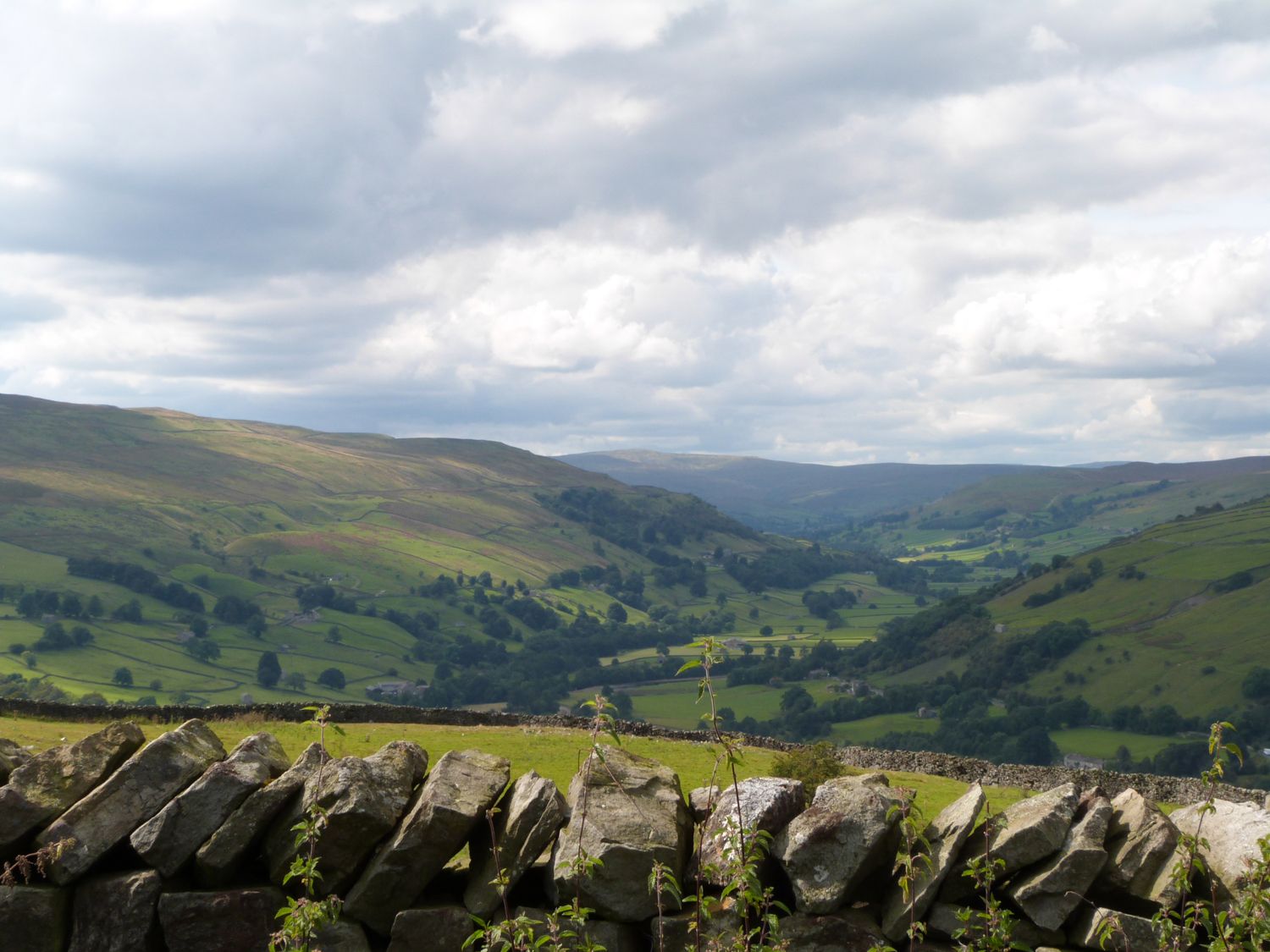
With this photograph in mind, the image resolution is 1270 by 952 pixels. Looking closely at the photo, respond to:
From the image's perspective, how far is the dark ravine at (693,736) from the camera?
27.0m

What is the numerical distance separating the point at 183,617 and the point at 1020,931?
201m

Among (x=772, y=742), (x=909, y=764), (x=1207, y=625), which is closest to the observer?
(x=909, y=764)

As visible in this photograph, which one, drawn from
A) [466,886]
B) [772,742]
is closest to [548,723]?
[772,742]

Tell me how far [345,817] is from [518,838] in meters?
1.96

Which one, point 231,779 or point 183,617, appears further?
point 183,617

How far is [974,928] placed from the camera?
11047mm

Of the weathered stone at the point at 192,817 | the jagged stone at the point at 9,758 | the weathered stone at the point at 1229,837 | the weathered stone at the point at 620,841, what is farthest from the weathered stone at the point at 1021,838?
the jagged stone at the point at 9,758

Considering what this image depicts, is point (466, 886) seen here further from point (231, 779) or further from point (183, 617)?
point (183, 617)

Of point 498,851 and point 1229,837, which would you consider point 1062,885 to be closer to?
point 1229,837

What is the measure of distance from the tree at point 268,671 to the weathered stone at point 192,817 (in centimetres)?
16630

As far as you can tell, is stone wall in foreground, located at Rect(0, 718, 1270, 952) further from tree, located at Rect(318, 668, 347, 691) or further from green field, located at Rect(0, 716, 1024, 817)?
tree, located at Rect(318, 668, 347, 691)

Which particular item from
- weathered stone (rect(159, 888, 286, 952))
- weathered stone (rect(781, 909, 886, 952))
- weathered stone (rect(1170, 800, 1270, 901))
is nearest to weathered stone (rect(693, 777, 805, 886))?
weathered stone (rect(781, 909, 886, 952))

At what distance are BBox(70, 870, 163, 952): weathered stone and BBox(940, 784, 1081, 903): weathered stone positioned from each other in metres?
9.01

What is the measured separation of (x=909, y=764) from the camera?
30234mm
